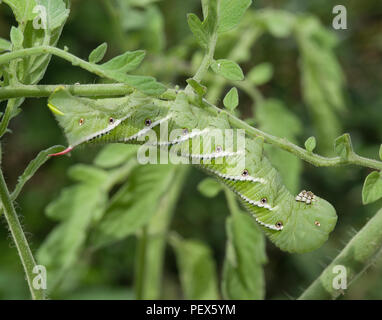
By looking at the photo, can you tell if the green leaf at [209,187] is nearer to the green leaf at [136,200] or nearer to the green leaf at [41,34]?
the green leaf at [136,200]

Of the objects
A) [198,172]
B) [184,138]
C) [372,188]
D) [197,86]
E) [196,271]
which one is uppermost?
[197,86]

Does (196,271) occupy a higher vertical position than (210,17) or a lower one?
lower

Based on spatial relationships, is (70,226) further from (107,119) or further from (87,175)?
(107,119)

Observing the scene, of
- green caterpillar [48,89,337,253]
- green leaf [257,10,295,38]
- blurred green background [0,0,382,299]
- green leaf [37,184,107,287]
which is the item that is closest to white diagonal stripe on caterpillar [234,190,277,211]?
green caterpillar [48,89,337,253]

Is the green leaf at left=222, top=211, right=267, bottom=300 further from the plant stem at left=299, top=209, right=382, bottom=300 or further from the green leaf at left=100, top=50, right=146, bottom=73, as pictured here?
the green leaf at left=100, top=50, right=146, bottom=73

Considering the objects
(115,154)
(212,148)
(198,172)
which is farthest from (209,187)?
(198,172)

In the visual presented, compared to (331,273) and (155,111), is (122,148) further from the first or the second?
(331,273)
